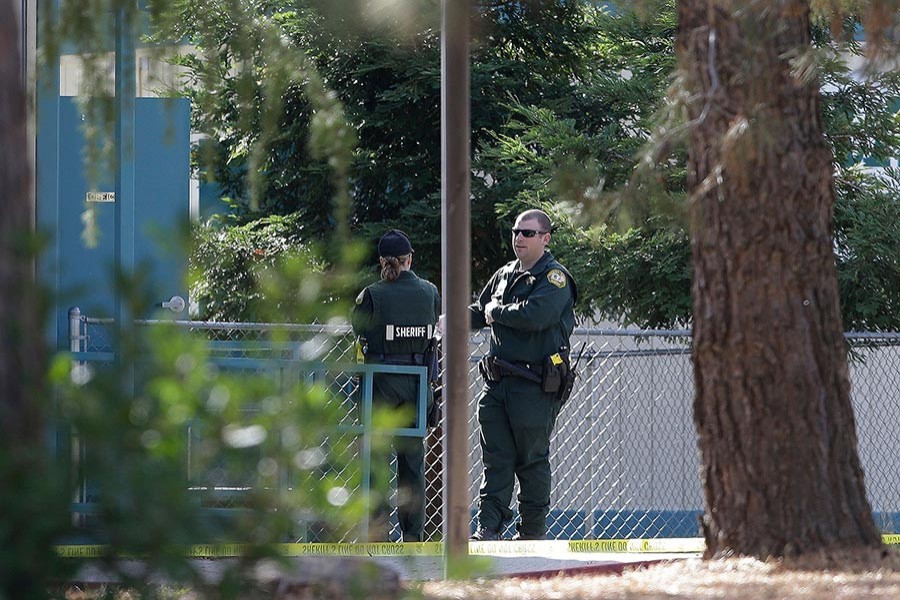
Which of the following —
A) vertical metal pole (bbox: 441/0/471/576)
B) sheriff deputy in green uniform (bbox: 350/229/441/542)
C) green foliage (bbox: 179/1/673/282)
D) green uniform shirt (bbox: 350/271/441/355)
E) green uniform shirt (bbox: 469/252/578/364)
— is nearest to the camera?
vertical metal pole (bbox: 441/0/471/576)

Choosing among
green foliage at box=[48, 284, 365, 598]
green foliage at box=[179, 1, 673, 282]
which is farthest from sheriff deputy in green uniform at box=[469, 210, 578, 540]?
green foliage at box=[179, 1, 673, 282]

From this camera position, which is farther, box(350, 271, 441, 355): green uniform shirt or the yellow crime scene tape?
box(350, 271, 441, 355): green uniform shirt

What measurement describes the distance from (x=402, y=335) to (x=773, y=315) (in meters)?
3.73

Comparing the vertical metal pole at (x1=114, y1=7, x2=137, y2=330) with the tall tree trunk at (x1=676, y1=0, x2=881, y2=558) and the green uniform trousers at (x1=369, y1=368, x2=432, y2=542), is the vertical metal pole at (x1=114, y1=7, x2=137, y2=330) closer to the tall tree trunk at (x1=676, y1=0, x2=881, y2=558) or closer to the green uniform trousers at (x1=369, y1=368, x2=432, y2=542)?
the green uniform trousers at (x1=369, y1=368, x2=432, y2=542)

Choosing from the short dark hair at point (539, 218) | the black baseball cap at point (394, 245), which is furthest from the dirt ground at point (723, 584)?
the black baseball cap at point (394, 245)

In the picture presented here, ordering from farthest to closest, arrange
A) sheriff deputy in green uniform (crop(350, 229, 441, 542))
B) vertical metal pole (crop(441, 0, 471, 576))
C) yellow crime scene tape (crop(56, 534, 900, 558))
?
1. sheriff deputy in green uniform (crop(350, 229, 441, 542))
2. yellow crime scene tape (crop(56, 534, 900, 558))
3. vertical metal pole (crop(441, 0, 471, 576))

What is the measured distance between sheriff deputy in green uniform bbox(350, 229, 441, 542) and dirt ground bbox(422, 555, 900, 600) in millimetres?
3125

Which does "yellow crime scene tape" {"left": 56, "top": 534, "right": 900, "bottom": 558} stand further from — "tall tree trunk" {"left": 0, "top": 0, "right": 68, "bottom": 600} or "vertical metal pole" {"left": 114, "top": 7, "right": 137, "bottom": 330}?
"tall tree trunk" {"left": 0, "top": 0, "right": 68, "bottom": 600}

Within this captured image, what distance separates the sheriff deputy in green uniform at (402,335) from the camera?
7.50 m

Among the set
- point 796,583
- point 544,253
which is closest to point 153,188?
point 544,253

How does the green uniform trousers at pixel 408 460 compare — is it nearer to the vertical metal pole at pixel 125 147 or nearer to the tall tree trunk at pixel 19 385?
the vertical metal pole at pixel 125 147

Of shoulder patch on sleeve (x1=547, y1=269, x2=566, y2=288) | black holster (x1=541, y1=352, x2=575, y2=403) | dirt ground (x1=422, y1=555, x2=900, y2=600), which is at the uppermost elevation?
shoulder patch on sleeve (x1=547, y1=269, x2=566, y2=288)

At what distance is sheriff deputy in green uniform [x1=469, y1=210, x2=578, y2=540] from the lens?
23.5ft

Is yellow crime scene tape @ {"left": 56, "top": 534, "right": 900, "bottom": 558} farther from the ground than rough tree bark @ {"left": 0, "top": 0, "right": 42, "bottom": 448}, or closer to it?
closer to it
